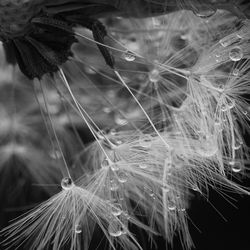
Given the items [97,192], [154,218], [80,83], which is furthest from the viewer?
[80,83]

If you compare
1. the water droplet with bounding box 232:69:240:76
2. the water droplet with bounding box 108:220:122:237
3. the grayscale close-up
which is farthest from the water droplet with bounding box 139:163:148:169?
the water droplet with bounding box 232:69:240:76

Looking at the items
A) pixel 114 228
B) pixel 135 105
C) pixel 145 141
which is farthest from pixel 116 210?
pixel 135 105

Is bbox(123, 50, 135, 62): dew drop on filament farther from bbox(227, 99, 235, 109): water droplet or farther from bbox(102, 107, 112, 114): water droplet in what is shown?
bbox(102, 107, 112, 114): water droplet

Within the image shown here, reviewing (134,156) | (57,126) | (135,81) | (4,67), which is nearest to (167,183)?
(134,156)

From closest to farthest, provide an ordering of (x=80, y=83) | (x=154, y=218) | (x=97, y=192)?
(x=97, y=192) < (x=154, y=218) < (x=80, y=83)

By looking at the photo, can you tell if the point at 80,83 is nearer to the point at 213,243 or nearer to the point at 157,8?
the point at 157,8

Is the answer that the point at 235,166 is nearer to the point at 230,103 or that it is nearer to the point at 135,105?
the point at 230,103
